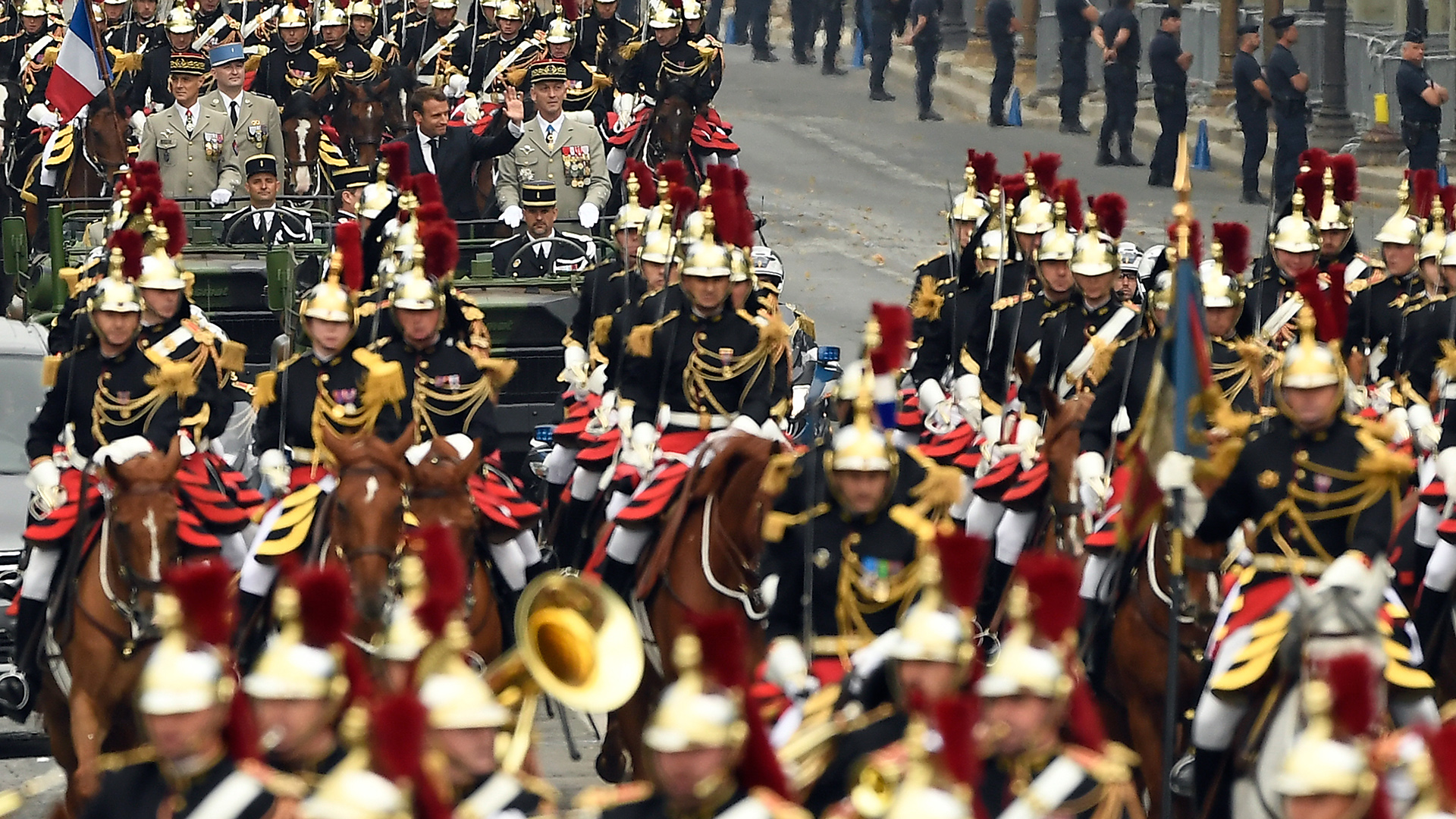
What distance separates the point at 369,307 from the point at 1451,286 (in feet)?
20.6

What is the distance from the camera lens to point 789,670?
38.7 ft

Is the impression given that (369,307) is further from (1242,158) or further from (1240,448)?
(1242,158)

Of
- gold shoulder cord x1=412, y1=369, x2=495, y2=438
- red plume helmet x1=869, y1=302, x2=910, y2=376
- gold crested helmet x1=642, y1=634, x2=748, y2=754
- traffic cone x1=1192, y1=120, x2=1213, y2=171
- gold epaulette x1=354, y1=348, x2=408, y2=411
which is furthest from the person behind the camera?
traffic cone x1=1192, y1=120, x2=1213, y2=171

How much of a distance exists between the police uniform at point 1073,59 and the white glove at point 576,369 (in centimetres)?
1972

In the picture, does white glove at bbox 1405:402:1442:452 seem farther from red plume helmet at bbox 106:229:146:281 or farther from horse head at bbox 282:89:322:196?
horse head at bbox 282:89:322:196

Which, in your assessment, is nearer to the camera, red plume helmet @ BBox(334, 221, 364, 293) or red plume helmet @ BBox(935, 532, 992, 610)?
red plume helmet @ BBox(935, 532, 992, 610)

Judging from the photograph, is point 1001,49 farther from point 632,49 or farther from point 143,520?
point 143,520

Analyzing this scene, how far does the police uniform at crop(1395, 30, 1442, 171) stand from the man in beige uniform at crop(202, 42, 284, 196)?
438 inches

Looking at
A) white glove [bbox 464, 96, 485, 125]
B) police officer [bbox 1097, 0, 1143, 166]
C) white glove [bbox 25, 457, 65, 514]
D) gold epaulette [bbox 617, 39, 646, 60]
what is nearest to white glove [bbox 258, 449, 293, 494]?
white glove [bbox 25, 457, 65, 514]

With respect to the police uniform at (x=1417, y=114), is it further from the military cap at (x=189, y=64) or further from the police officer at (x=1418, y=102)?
the military cap at (x=189, y=64)

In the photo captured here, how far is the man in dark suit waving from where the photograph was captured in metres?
25.9

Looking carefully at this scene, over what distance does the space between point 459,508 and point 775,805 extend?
5709 millimetres

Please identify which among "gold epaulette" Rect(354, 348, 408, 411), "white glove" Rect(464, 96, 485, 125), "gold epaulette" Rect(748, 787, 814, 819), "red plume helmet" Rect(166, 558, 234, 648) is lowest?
"white glove" Rect(464, 96, 485, 125)

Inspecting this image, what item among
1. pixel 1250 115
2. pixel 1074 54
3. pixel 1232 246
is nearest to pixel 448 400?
pixel 1232 246
